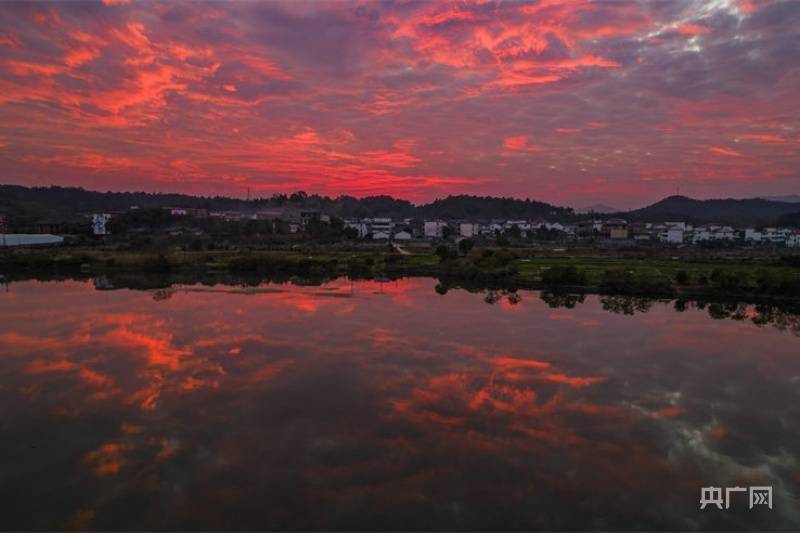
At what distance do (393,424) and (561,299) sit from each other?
49.1ft

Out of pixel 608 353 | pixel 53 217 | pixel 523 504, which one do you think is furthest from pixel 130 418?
pixel 53 217

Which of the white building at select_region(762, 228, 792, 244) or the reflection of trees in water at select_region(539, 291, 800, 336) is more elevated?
the white building at select_region(762, 228, 792, 244)

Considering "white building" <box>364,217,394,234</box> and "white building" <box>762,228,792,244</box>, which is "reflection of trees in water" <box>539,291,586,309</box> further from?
"white building" <box>364,217,394,234</box>

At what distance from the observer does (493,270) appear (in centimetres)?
2803

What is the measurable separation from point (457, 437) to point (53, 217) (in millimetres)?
82144

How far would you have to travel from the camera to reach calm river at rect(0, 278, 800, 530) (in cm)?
646

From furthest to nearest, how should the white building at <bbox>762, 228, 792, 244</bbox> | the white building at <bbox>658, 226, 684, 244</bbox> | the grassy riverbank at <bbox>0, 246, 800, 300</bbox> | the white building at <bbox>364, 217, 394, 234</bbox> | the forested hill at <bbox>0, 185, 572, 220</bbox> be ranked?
the forested hill at <bbox>0, 185, 572, 220</bbox> → the white building at <bbox>364, 217, 394, 234</bbox> → the white building at <bbox>658, 226, 684, 244</bbox> → the white building at <bbox>762, 228, 792, 244</bbox> → the grassy riverbank at <bbox>0, 246, 800, 300</bbox>

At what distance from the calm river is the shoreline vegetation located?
618 centimetres

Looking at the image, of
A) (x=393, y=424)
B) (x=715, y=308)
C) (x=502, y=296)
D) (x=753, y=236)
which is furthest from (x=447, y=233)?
(x=393, y=424)

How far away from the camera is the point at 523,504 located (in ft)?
21.5

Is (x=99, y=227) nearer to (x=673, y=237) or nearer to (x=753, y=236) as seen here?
(x=673, y=237)

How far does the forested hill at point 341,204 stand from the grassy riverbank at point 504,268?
82.3 m

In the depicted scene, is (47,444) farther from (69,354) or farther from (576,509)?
(576,509)

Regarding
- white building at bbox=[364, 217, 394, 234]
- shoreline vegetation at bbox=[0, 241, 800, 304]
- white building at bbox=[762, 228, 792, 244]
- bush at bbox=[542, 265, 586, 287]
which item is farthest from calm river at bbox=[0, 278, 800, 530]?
white building at bbox=[364, 217, 394, 234]
